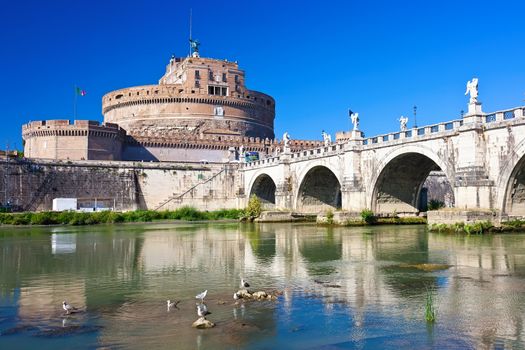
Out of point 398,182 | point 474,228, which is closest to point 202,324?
point 474,228

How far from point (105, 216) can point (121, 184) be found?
8.57m

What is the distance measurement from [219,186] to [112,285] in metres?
45.4

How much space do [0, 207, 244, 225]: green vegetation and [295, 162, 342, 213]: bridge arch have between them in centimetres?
579

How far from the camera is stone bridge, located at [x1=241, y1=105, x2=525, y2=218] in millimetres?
25688

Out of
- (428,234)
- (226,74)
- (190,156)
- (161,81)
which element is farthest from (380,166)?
(161,81)

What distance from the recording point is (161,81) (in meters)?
89.9

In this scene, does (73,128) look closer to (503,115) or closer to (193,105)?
(193,105)

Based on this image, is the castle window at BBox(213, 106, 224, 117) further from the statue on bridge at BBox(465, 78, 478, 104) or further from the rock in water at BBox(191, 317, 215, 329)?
the rock in water at BBox(191, 317, 215, 329)

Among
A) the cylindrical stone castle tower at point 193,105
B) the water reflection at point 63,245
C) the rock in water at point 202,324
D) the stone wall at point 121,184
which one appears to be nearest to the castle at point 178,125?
the cylindrical stone castle tower at point 193,105

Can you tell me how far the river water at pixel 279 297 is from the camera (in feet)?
29.0

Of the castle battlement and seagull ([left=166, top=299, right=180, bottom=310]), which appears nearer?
seagull ([left=166, top=299, right=180, bottom=310])

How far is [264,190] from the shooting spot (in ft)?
191

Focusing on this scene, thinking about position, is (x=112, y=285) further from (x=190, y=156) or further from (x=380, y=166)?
(x=190, y=156)

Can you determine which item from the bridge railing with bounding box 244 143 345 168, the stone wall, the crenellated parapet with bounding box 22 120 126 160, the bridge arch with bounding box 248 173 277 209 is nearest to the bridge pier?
the bridge railing with bounding box 244 143 345 168
